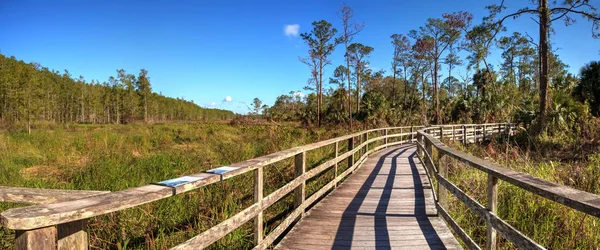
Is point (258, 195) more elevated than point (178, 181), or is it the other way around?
point (178, 181)

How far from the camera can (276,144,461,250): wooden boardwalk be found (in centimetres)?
378

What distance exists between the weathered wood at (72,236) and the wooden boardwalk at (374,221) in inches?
92.2

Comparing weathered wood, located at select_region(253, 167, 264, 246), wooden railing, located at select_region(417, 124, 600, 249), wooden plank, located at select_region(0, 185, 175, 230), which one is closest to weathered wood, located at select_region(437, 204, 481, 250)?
wooden railing, located at select_region(417, 124, 600, 249)

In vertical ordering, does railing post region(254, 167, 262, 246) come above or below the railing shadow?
above

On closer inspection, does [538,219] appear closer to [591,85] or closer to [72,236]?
[72,236]

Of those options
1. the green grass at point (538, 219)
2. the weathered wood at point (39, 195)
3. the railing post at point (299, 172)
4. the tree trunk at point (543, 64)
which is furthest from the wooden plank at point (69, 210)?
the tree trunk at point (543, 64)

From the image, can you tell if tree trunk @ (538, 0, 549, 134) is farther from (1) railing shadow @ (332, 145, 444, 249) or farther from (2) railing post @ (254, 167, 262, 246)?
(2) railing post @ (254, 167, 262, 246)

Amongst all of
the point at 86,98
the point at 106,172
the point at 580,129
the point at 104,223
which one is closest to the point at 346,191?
the point at 104,223

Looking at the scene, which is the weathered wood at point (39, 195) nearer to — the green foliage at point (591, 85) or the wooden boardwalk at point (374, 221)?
the wooden boardwalk at point (374, 221)

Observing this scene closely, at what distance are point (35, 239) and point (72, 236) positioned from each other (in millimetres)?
167

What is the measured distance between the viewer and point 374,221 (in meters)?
4.63

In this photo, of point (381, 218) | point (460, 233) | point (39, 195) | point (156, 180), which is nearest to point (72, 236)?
point (39, 195)

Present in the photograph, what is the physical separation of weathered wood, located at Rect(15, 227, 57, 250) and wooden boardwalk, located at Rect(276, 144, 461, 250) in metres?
2.51

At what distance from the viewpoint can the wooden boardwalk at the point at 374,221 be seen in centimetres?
378
